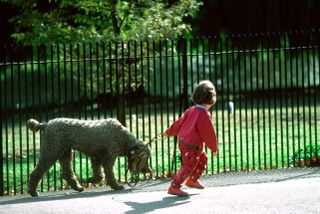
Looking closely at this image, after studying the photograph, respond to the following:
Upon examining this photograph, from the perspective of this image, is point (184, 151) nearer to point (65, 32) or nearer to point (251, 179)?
point (251, 179)

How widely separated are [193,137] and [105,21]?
7479 millimetres

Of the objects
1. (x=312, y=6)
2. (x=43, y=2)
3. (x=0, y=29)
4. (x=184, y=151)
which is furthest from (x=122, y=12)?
(x=312, y=6)

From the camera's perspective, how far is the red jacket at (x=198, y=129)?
11273 mm

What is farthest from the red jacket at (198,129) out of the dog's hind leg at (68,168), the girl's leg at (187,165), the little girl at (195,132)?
the dog's hind leg at (68,168)

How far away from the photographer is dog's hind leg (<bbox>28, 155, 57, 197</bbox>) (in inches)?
477

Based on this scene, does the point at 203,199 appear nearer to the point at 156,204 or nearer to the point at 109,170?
the point at 156,204

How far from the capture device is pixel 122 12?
17.5 metres

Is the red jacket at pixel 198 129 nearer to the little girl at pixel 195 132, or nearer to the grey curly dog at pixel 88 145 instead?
the little girl at pixel 195 132

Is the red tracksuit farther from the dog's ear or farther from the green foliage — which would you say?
the green foliage

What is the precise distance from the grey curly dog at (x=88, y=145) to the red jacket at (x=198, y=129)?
1004 millimetres

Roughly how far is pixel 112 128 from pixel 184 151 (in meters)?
1.15

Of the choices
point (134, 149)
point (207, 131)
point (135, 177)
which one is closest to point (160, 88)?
point (135, 177)

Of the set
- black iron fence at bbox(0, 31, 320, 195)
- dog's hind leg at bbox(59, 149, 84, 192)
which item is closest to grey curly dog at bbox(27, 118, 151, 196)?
dog's hind leg at bbox(59, 149, 84, 192)

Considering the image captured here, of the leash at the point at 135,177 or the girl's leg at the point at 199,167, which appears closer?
the girl's leg at the point at 199,167
